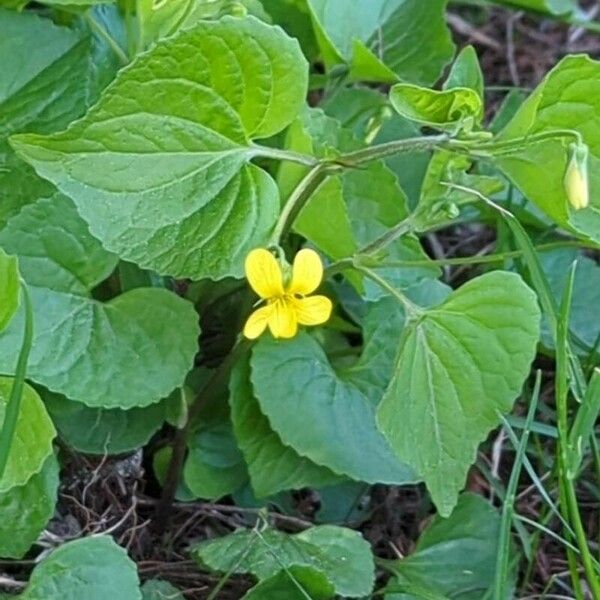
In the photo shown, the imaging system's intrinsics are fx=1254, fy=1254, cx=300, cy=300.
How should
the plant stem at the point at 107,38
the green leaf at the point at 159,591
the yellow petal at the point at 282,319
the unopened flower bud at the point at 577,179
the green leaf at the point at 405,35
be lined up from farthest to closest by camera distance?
the green leaf at the point at 405,35, the plant stem at the point at 107,38, the green leaf at the point at 159,591, the yellow petal at the point at 282,319, the unopened flower bud at the point at 577,179

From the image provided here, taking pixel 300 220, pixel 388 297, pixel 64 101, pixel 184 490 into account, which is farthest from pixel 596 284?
pixel 64 101

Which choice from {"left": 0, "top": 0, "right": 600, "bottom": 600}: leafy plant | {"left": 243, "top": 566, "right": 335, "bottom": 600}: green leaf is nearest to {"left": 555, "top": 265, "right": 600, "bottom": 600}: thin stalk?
{"left": 0, "top": 0, "right": 600, "bottom": 600}: leafy plant

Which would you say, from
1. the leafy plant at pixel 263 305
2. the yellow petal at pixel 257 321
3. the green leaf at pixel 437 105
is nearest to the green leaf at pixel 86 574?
the leafy plant at pixel 263 305

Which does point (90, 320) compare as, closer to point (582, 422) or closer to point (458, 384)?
point (458, 384)

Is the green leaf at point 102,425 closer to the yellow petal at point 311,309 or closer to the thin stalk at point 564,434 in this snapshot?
the yellow petal at point 311,309

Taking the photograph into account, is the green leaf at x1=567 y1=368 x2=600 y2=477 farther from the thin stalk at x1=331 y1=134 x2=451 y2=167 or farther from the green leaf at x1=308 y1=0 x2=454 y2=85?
the green leaf at x1=308 y1=0 x2=454 y2=85

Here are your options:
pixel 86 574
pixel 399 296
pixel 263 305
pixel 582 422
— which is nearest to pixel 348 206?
pixel 263 305
